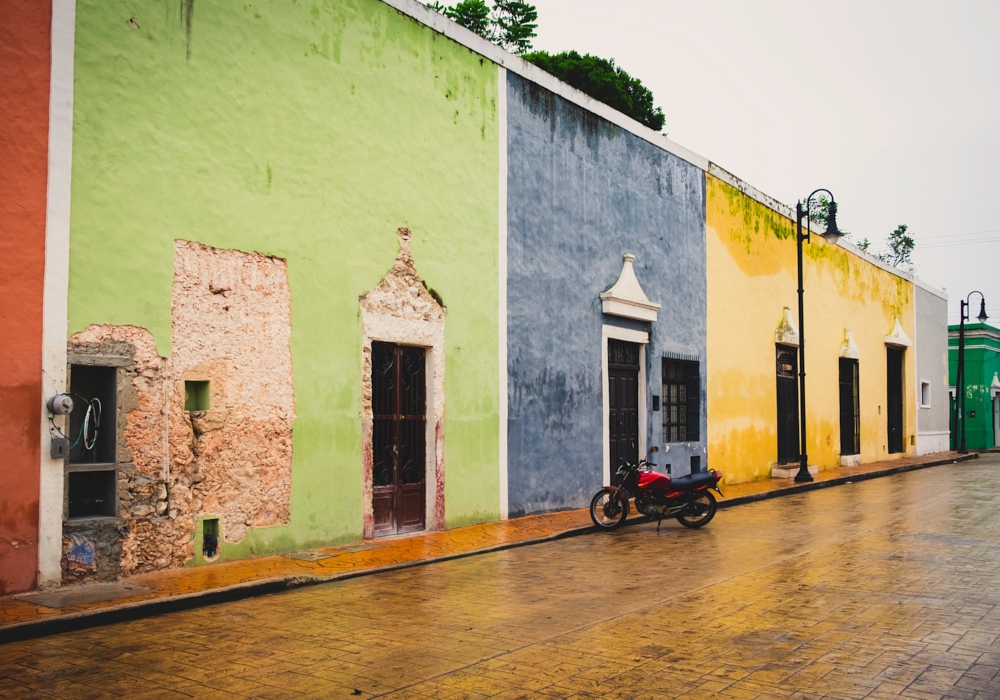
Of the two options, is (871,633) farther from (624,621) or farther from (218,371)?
(218,371)

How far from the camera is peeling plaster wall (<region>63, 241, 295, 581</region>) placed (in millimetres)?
8289

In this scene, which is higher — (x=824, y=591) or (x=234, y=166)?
(x=234, y=166)

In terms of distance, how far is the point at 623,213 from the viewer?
643 inches

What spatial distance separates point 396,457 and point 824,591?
17.9 ft

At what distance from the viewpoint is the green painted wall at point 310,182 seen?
8383mm

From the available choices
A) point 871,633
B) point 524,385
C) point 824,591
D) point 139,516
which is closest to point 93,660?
point 139,516

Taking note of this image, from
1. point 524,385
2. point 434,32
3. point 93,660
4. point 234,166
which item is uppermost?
Answer: point 434,32

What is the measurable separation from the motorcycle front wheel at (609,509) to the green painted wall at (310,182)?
1.46 m

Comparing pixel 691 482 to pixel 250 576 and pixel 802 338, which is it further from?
pixel 802 338

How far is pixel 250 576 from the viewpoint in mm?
8469

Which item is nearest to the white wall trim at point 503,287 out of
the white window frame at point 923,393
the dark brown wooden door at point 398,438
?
the dark brown wooden door at point 398,438

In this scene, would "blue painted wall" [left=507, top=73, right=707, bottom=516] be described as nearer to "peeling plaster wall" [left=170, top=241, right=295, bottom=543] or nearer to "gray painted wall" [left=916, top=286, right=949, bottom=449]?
"peeling plaster wall" [left=170, top=241, right=295, bottom=543]

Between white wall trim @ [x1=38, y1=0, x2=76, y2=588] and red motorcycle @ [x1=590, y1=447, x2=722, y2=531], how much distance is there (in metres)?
7.10

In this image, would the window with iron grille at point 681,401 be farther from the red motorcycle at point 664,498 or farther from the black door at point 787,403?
the red motorcycle at point 664,498
